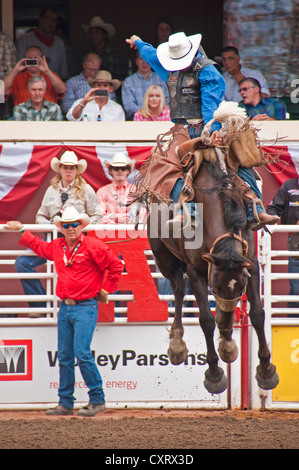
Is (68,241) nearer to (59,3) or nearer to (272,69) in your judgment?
(272,69)

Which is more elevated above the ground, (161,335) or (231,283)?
(231,283)

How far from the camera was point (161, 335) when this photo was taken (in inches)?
355

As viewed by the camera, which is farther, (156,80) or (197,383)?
(156,80)

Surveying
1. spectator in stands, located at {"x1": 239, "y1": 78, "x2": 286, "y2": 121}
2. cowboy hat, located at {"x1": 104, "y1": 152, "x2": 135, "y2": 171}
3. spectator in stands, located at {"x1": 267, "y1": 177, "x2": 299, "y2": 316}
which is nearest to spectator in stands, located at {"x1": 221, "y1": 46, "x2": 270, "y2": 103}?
spectator in stands, located at {"x1": 239, "y1": 78, "x2": 286, "y2": 121}

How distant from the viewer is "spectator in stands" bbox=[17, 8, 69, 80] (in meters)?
11.7

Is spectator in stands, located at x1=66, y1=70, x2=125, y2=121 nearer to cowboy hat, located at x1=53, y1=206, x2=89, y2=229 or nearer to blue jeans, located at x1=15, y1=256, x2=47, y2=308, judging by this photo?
blue jeans, located at x1=15, y1=256, x2=47, y2=308

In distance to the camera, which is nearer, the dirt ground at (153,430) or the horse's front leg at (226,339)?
the horse's front leg at (226,339)

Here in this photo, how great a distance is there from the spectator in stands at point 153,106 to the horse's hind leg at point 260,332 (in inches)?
195

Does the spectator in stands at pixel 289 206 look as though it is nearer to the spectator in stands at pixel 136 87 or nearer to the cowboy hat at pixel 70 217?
the cowboy hat at pixel 70 217

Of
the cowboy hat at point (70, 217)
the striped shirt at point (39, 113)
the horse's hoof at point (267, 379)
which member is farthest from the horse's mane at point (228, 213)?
the striped shirt at point (39, 113)

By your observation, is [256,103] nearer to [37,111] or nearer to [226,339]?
[37,111]

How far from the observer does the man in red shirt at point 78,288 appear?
27.5ft

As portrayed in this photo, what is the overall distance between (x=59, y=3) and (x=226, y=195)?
8.69 m

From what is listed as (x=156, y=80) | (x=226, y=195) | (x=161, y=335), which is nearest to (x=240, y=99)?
(x=156, y=80)
